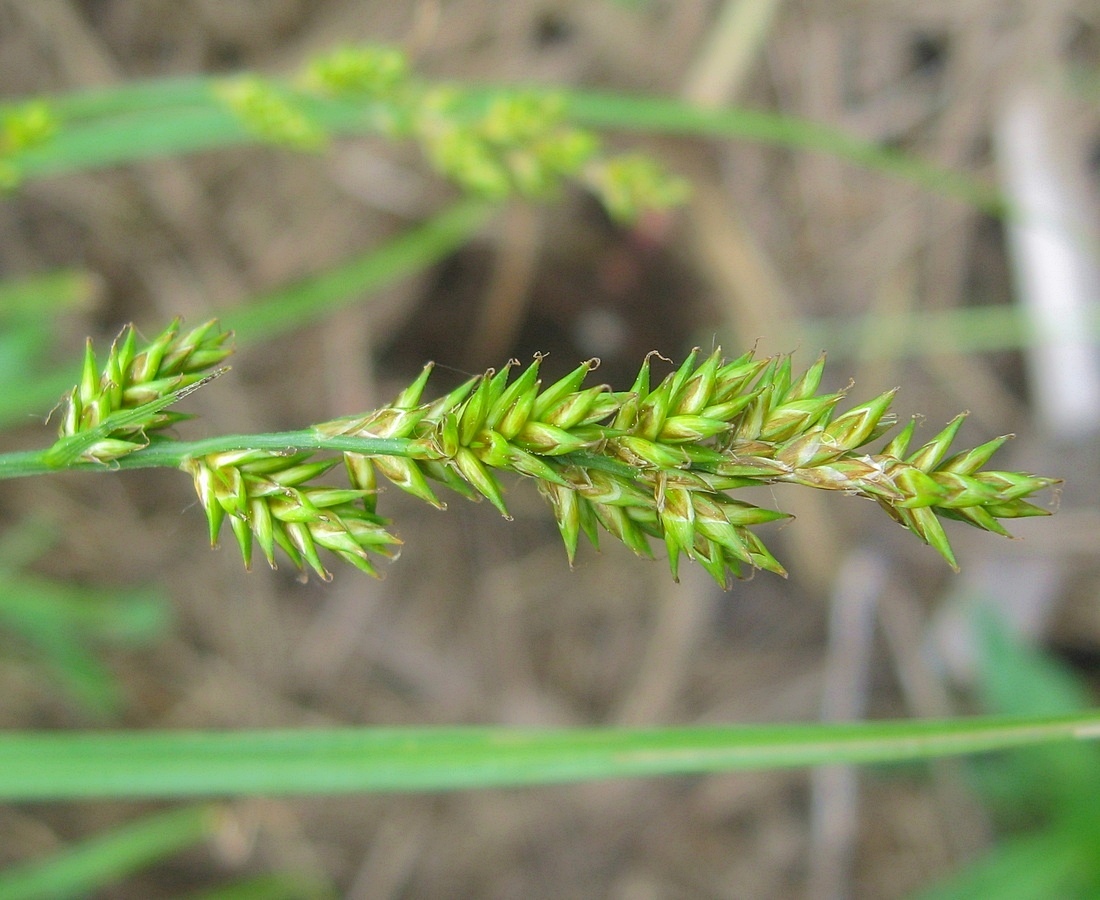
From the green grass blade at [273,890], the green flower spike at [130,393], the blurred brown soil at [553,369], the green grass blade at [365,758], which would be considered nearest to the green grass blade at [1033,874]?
the blurred brown soil at [553,369]

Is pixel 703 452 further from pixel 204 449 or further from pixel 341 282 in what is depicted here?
pixel 341 282

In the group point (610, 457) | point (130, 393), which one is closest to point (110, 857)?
point (130, 393)

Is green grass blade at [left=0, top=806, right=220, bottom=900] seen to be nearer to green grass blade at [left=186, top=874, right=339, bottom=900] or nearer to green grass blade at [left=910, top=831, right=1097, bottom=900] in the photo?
green grass blade at [left=186, top=874, right=339, bottom=900]

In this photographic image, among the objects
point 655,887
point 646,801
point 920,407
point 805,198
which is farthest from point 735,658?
point 805,198

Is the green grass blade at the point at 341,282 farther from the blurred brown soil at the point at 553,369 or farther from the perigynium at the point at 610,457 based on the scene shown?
the perigynium at the point at 610,457

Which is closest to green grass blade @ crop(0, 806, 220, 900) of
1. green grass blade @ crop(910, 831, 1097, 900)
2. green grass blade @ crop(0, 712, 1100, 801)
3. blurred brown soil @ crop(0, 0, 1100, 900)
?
blurred brown soil @ crop(0, 0, 1100, 900)

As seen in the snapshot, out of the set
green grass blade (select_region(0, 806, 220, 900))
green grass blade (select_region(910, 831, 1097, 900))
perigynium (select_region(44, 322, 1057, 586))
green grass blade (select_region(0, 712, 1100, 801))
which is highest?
perigynium (select_region(44, 322, 1057, 586))

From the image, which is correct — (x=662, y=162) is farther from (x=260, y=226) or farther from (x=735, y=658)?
(x=735, y=658)

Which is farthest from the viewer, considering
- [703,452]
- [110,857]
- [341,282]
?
[110,857]
